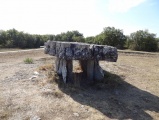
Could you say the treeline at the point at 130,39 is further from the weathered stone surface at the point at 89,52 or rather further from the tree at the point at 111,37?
the weathered stone surface at the point at 89,52

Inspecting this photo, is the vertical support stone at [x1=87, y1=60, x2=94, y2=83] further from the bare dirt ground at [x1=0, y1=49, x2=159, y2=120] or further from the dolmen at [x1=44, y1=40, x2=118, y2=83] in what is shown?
the bare dirt ground at [x1=0, y1=49, x2=159, y2=120]

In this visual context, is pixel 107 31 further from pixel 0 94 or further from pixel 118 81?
pixel 0 94

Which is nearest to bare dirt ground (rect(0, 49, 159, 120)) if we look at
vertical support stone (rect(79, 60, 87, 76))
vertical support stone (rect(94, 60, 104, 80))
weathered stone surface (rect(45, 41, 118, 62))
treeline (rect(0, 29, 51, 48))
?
vertical support stone (rect(94, 60, 104, 80))

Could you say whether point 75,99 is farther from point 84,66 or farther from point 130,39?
point 130,39

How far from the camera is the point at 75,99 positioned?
6109 millimetres

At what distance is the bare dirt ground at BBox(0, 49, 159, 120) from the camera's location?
209 inches

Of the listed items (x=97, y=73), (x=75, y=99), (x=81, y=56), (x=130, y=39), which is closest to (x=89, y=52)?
(x=81, y=56)

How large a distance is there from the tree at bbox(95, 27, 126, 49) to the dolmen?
14.6m

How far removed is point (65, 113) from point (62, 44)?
210 cm

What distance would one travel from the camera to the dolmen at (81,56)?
6441 mm

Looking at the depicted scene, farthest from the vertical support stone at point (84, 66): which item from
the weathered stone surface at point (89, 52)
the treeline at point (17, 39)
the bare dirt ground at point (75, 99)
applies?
the treeline at point (17, 39)

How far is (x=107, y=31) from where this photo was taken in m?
22.9

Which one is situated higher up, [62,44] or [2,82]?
[62,44]

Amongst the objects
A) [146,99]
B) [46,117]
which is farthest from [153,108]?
[46,117]
